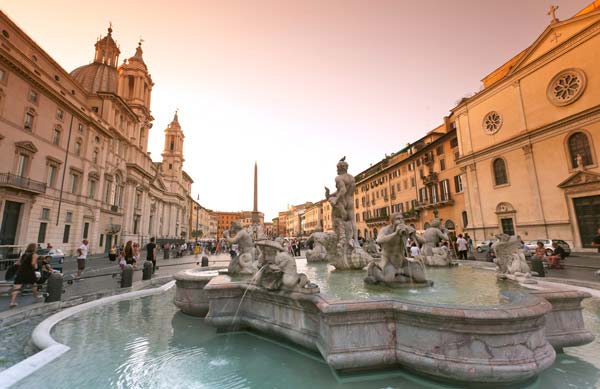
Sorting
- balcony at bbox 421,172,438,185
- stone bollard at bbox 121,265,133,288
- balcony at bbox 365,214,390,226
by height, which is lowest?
stone bollard at bbox 121,265,133,288

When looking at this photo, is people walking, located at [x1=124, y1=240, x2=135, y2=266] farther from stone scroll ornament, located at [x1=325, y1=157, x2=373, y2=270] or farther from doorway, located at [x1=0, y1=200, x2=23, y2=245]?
doorway, located at [x1=0, y1=200, x2=23, y2=245]

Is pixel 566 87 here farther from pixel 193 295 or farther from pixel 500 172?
pixel 193 295

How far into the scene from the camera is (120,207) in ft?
121

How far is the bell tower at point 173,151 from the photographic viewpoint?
6956 cm

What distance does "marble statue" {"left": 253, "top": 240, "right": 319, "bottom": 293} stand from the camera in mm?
3850

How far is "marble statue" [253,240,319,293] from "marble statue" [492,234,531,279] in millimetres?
4141

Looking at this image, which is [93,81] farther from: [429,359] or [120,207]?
[429,359]

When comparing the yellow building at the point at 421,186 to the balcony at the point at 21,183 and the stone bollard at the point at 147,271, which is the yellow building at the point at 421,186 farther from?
the balcony at the point at 21,183

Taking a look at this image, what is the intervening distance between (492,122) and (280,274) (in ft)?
102

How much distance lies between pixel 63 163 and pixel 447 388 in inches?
1314

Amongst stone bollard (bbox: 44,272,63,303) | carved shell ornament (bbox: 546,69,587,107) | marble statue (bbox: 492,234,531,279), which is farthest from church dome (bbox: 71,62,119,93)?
carved shell ornament (bbox: 546,69,587,107)

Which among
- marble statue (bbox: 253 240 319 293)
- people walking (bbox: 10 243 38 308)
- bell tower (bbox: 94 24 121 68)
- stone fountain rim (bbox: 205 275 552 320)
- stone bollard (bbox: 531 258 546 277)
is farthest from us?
bell tower (bbox: 94 24 121 68)

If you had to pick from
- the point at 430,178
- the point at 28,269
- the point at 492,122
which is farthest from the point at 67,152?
the point at 492,122

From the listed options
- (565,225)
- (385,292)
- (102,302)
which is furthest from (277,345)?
(565,225)
